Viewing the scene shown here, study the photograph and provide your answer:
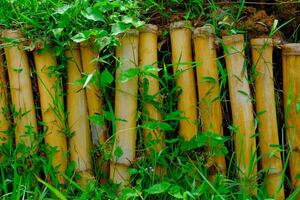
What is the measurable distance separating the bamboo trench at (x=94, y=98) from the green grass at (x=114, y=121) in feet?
0.09

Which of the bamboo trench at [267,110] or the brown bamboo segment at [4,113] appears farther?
the brown bamboo segment at [4,113]

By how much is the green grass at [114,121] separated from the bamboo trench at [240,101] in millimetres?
33

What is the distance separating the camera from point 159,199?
6.24 ft

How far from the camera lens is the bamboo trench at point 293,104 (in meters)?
1.94

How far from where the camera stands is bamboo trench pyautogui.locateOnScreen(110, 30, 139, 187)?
6.48 feet

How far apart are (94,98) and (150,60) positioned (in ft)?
0.86

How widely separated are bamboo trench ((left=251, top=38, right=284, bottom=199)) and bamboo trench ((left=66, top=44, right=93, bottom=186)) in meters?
0.67

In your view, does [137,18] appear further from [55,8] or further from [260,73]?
[260,73]

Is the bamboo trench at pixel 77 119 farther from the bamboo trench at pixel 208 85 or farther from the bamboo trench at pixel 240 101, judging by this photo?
the bamboo trench at pixel 240 101

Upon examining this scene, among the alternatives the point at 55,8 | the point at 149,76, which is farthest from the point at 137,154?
the point at 55,8

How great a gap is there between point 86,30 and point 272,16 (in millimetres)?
736

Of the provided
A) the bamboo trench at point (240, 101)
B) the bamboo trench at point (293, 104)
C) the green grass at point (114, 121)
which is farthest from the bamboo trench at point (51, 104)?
the bamboo trench at point (293, 104)

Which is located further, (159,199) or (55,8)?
(55,8)

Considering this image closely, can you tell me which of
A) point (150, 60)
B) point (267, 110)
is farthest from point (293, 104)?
point (150, 60)
